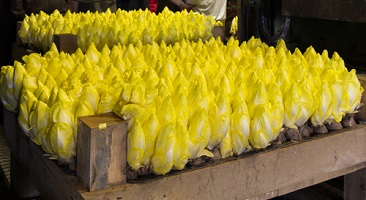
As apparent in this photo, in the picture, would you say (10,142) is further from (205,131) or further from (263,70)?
(263,70)

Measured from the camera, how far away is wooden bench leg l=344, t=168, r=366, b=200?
208 centimetres

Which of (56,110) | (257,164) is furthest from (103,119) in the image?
(257,164)

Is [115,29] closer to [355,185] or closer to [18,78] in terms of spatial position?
[18,78]

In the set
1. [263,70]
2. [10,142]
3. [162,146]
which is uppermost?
[263,70]

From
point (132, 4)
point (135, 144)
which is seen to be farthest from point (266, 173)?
point (132, 4)

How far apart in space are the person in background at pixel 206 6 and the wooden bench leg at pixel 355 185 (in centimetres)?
485

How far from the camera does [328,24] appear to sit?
3.43m

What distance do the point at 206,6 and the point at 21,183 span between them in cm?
505

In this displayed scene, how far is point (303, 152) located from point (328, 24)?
1829mm

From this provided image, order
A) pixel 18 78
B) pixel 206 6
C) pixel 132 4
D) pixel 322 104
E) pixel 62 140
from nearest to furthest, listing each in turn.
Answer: pixel 62 140 → pixel 322 104 → pixel 18 78 → pixel 132 4 → pixel 206 6

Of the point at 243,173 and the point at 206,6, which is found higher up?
the point at 206,6

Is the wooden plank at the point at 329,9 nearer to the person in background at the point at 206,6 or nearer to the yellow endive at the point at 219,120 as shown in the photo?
the yellow endive at the point at 219,120

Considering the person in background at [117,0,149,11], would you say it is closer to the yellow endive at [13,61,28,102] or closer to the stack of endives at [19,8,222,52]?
the stack of endives at [19,8,222,52]

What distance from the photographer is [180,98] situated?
1.65 metres
